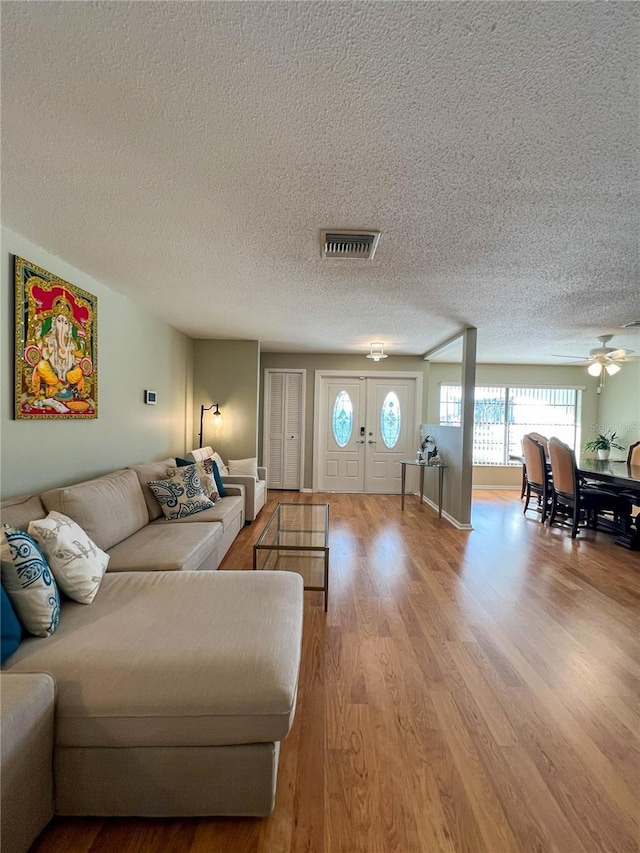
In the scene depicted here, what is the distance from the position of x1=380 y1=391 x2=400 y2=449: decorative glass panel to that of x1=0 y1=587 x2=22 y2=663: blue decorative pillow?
597 centimetres

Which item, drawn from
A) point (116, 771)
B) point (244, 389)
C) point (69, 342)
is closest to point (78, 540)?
point (116, 771)

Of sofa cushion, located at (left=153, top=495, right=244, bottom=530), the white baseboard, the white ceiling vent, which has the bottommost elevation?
the white baseboard

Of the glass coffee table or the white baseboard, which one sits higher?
the glass coffee table

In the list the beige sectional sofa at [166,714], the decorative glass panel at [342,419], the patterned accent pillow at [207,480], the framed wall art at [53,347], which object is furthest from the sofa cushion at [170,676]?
the decorative glass panel at [342,419]

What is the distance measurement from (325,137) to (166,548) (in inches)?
94.7

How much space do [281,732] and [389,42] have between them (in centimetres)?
214

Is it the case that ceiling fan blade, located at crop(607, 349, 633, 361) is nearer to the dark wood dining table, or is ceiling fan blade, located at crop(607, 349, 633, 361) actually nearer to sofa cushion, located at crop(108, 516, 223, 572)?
the dark wood dining table

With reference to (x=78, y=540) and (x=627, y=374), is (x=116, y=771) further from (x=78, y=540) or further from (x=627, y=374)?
(x=627, y=374)

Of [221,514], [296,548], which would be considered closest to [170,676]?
[296,548]

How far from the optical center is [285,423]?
271 inches

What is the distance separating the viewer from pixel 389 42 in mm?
1122

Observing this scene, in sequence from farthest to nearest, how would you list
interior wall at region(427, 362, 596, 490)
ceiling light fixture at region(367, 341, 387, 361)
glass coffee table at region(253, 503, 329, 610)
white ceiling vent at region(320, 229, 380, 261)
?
interior wall at region(427, 362, 596, 490)
ceiling light fixture at region(367, 341, 387, 361)
glass coffee table at region(253, 503, 329, 610)
white ceiling vent at region(320, 229, 380, 261)

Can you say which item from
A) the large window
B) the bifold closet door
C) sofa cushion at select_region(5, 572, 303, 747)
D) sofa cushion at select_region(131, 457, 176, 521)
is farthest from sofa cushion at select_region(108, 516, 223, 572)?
the large window

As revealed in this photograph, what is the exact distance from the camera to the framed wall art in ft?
7.93
